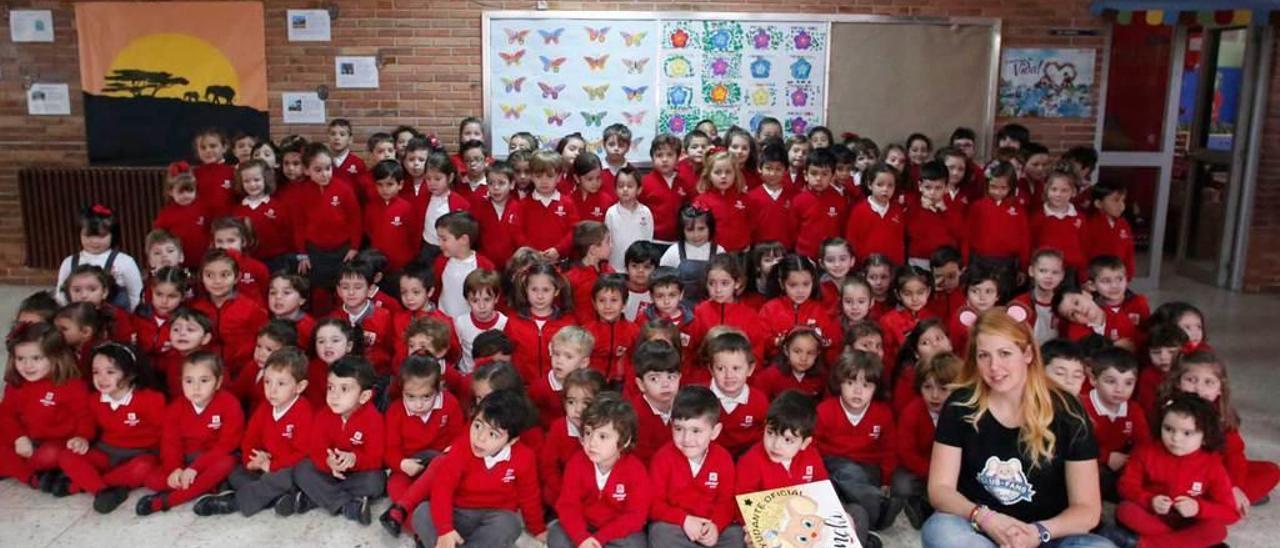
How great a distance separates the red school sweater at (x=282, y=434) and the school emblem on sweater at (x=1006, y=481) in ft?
7.89

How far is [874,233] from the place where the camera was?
5395 mm

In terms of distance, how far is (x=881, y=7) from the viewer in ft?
24.0

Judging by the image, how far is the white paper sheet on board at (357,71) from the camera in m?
7.18

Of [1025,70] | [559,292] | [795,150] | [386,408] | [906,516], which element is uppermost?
[1025,70]

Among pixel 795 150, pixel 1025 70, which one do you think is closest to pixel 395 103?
pixel 795 150

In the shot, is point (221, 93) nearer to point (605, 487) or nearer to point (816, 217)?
point (816, 217)

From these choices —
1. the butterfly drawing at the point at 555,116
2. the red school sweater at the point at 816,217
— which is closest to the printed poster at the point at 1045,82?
the red school sweater at the point at 816,217

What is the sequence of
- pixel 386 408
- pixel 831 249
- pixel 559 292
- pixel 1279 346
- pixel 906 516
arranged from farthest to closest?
1. pixel 1279 346
2. pixel 831 249
3. pixel 559 292
4. pixel 386 408
5. pixel 906 516

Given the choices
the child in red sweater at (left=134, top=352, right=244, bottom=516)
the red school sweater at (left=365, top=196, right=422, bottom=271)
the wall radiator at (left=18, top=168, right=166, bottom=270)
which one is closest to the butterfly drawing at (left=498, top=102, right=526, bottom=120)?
the red school sweater at (left=365, top=196, right=422, bottom=271)

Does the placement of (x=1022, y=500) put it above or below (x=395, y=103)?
below

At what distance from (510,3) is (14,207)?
396 cm

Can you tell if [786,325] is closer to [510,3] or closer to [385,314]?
[385,314]

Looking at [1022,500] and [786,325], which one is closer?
[1022,500]

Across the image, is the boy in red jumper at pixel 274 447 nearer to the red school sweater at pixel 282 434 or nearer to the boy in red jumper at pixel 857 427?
the red school sweater at pixel 282 434
